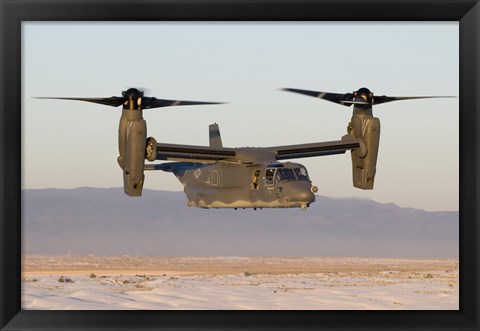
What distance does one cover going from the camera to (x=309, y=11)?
40.7ft

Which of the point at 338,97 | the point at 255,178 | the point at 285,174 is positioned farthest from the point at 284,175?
the point at 338,97

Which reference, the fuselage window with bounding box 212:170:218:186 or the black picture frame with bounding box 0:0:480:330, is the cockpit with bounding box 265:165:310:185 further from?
the black picture frame with bounding box 0:0:480:330

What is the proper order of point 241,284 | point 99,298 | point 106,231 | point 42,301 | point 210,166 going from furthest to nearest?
1. point 106,231
2. point 210,166
3. point 241,284
4. point 99,298
5. point 42,301

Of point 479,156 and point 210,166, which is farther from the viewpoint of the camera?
point 210,166

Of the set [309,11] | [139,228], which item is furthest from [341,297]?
[139,228]

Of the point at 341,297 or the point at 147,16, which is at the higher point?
the point at 147,16

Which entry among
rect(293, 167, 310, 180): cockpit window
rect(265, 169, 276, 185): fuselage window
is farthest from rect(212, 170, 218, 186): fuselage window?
rect(293, 167, 310, 180): cockpit window

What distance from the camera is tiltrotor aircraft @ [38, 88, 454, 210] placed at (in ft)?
82.5

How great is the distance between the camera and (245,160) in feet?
104

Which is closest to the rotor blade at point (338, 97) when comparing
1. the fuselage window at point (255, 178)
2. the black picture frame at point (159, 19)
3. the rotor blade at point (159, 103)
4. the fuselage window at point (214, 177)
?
the rotor blade at point (159, 103)

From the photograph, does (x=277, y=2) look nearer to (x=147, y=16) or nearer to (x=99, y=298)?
(x=147, y=16)

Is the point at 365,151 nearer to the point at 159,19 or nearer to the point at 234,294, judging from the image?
the point at 234,294

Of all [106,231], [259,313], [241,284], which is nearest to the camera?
[259,313]

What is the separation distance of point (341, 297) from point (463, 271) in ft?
40.2
